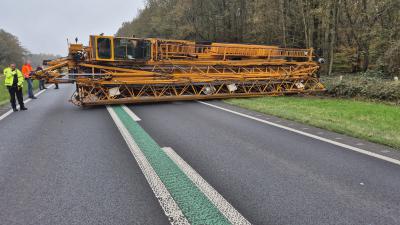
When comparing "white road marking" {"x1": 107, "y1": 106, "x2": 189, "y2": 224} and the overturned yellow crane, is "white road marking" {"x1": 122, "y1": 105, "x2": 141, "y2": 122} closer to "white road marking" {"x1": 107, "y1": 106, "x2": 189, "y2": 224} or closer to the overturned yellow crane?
the overturned yellow crane

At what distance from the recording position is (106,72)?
1208cm

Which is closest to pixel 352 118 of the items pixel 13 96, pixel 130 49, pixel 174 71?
pixel 174 71

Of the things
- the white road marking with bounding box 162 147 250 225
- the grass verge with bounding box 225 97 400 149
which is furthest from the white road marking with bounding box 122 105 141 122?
the grass verge with bounding box 225 97 400 149

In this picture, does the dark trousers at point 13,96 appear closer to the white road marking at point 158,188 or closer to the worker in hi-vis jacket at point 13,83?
the worker in hi-vis jacket at point 13,83

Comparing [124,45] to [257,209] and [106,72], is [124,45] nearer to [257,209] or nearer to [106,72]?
[106,72]

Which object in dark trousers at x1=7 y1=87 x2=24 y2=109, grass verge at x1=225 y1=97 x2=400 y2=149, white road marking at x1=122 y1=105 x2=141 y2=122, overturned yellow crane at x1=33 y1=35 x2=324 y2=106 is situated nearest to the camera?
grass verge at x1=225 y1=97 x2=400 y2=149

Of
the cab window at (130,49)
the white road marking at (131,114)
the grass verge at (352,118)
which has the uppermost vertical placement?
the cab window at (130,49)

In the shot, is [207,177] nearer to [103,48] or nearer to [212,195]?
[212,195]

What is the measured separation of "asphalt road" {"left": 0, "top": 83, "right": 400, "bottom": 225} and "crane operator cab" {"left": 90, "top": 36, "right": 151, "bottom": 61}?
522 cm

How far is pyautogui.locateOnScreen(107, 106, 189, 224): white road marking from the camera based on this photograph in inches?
126

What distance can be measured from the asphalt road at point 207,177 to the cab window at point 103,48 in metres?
5.16

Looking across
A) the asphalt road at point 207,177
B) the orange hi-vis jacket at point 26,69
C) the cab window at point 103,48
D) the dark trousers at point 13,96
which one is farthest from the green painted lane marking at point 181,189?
the orange hi-vis jacket at point 26,69

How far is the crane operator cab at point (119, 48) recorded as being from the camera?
12.0 metres

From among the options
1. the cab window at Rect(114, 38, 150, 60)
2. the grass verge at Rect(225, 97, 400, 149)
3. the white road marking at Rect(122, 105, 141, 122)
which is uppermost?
the cab window at Rect(114, 38, 150, 60)
